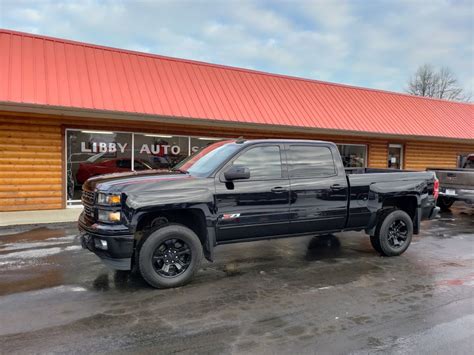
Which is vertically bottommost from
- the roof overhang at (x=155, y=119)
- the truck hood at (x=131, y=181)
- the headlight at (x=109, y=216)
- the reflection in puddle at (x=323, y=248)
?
the reflection in puddle at (x=323, y=248)

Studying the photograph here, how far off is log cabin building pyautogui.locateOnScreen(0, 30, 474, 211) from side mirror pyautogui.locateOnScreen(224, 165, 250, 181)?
6.10 meters

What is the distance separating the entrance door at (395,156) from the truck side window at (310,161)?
1254 cm

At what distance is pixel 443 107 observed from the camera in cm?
1898

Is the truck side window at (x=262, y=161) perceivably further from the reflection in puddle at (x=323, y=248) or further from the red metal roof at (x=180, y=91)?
the red metal roof at (x=180, y=91)

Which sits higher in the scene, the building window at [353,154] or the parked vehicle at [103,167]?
the building window at [353,154]

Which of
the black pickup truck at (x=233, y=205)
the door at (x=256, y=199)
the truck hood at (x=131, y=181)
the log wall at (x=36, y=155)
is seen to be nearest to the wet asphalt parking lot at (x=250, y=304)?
the black pickup truck at (x=233, y=205)

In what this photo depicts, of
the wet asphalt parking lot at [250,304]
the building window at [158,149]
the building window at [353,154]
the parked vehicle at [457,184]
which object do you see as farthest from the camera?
the building window at [353,154]

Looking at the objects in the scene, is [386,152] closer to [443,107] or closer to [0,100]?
[443,107]

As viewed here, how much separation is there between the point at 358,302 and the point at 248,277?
1554 mm

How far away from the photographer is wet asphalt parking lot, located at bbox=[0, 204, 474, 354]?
11.8ft

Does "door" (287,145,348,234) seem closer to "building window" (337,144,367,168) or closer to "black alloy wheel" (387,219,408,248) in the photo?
"black alloy wheel" (387,219,408,248)

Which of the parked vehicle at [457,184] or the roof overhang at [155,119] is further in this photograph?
the parked vehicle at [457,184]

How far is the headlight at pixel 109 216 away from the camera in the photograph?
15.6ft

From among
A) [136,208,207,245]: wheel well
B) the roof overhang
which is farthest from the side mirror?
the roof overhang
